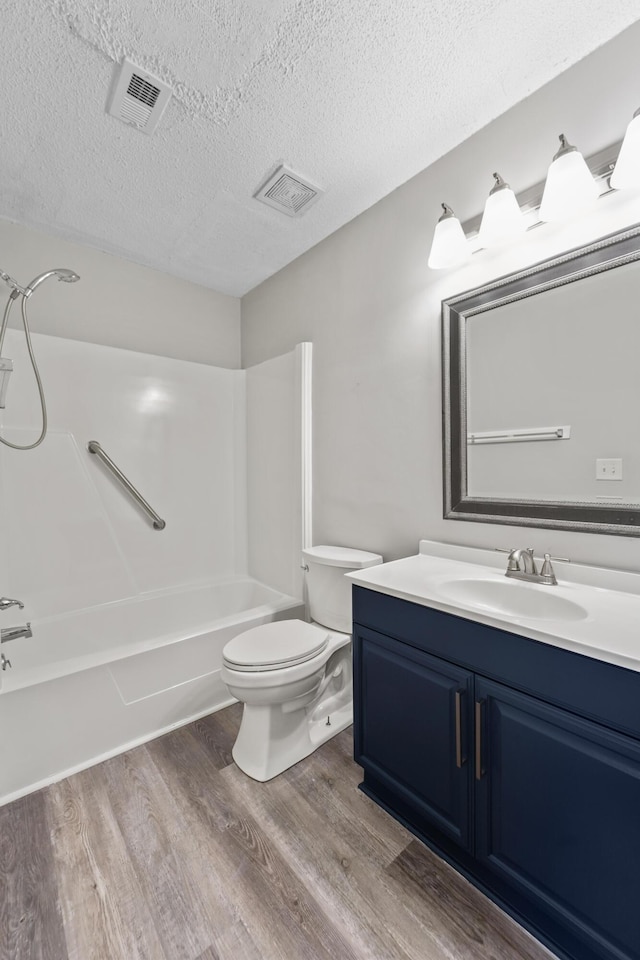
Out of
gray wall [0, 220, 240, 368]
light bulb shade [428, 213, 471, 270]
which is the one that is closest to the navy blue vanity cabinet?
light bulb shade [428, 213, 471, 270]

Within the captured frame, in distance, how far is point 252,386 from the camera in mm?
2809

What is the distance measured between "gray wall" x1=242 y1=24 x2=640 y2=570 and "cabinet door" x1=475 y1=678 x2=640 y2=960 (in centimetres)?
55

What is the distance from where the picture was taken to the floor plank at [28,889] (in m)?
1.01

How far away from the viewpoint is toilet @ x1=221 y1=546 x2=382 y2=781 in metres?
1.53

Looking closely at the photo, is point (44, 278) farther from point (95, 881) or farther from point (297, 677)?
point (95, 881)

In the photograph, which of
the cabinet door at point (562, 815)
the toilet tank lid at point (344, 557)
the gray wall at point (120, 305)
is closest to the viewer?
the cabinet door at point (562, 815)

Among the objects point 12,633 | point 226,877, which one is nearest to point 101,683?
point 12,633

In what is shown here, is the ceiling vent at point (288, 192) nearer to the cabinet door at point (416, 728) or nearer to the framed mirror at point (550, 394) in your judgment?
the framed mirror at point (550, 394)

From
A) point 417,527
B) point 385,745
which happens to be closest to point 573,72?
point 417,527

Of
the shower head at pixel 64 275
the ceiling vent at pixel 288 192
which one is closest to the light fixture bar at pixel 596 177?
the ceiling vent at pixel 288 192

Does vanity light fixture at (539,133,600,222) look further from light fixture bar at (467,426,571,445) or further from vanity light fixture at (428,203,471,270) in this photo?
light fixture bar at (467,426,571,445)

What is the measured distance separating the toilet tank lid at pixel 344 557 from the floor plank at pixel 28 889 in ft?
4.30

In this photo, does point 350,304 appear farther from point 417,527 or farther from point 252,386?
point 417,527

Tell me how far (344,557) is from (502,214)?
1.43m
